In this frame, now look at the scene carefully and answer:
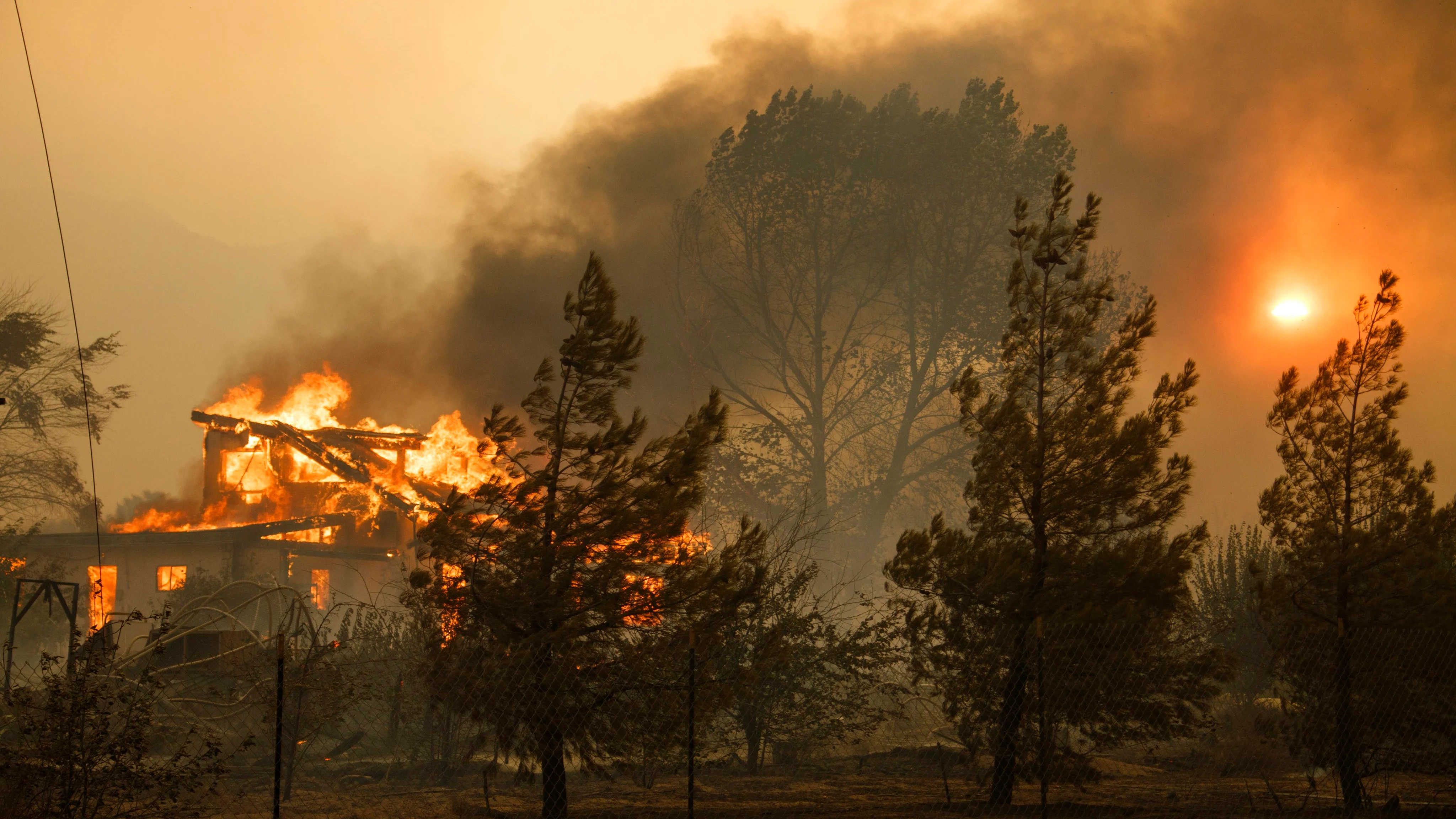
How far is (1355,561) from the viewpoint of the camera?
379 inches

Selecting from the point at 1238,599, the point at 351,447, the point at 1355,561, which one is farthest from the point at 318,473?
the point at 1355,561

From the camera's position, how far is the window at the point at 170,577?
27.3 meters

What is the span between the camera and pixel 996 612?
988cm

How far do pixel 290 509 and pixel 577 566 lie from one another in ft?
83.7

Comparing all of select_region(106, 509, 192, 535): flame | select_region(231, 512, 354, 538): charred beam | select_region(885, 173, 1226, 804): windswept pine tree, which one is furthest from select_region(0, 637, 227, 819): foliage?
select_region(106, 509, 192, 535): flame

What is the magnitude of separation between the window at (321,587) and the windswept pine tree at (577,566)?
72.3 ft

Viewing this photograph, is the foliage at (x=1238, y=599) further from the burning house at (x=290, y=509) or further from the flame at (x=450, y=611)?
the burning house at (x=290, y=509)

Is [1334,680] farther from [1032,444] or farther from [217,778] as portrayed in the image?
[217,778]

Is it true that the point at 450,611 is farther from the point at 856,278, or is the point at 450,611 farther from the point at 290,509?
the point at 856,278

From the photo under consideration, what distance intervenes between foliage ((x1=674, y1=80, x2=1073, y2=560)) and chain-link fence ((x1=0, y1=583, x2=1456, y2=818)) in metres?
18.8

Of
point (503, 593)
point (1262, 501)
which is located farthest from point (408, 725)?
point (1262, 501)

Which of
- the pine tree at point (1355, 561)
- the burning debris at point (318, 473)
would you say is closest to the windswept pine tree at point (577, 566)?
the pine tree at point (1355, 561)

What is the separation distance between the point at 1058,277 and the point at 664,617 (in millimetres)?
25505

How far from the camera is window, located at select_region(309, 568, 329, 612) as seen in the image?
96.3 ft
